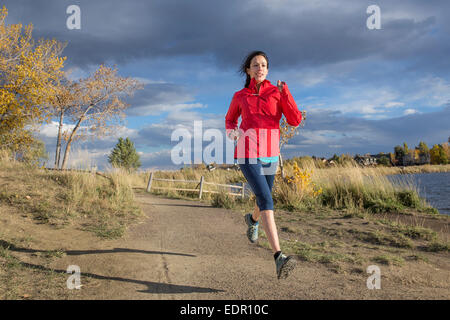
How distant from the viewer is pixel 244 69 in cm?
423

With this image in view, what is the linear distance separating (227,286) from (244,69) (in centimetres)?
257

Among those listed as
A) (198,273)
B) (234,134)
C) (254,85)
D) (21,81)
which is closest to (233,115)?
(234,134)

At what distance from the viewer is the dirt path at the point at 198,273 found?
364 cm

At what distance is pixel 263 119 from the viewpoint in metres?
3.68

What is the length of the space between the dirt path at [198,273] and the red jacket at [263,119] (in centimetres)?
148

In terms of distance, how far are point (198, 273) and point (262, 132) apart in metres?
2.00

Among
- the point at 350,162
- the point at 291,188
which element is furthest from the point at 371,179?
the point at 291,188

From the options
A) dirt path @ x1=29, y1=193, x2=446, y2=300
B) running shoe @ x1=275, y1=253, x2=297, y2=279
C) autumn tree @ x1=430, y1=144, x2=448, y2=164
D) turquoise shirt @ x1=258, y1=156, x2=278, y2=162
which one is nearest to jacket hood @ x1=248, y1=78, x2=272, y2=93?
turquoise shirt @ x1=258, y1=156, x2=278, y2=162

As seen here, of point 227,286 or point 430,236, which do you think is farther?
point 430,236

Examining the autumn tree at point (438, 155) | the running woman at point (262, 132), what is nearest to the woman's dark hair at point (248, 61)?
the running woman at point (262, 132)

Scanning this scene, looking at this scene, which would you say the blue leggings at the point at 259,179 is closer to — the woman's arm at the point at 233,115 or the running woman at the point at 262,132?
the running woman at the point at 262,132

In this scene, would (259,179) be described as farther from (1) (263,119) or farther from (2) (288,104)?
(2) (288,104)

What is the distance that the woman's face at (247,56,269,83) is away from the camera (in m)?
3.86
